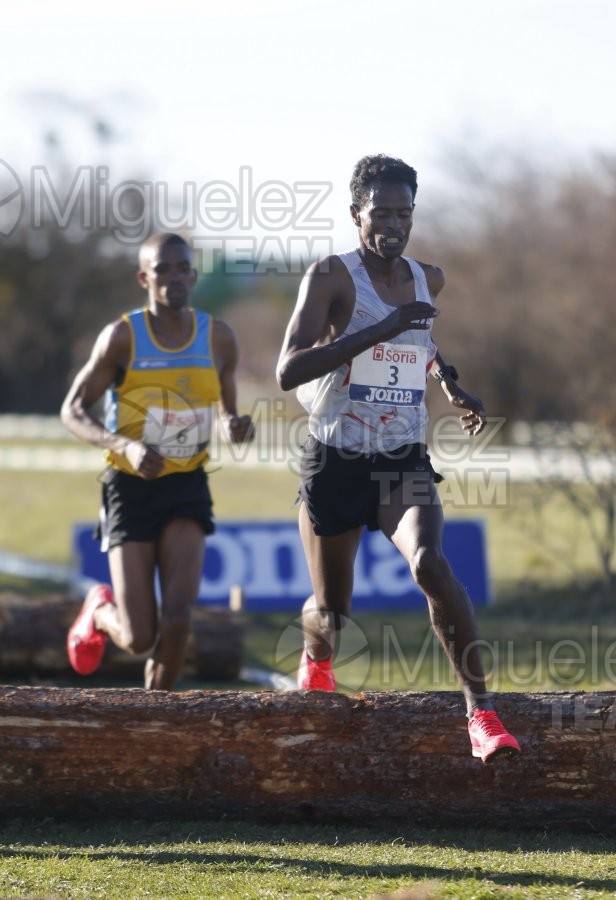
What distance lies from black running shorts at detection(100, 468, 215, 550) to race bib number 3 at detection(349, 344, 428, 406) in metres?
1.46

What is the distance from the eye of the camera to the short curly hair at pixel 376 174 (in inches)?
217

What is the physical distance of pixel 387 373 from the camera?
556cm

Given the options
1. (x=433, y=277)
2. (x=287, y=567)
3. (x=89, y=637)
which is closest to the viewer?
(x=433, y=277)

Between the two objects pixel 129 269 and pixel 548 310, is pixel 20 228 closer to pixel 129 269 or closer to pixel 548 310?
pixel 129 269

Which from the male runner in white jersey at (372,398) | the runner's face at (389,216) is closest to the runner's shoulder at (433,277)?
the male runner in white jersey at (372,398)

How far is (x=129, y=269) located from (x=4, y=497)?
3336 centimetres

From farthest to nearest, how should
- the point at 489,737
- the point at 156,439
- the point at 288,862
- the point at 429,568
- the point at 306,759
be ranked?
the point at 156,439 → the point at 306,759 → the point at 429,568 → the point at 489,737 → the point at 288,862

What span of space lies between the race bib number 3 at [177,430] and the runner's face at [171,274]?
1.73 ft

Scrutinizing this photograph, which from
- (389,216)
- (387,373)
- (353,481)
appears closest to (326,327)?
(387,373)

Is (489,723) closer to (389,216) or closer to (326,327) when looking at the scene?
(326,327)

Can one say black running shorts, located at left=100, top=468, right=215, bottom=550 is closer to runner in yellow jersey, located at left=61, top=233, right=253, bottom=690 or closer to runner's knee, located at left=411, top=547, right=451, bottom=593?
runner in yellow jersey, located at left=61, top=233, right=253, bottom=690

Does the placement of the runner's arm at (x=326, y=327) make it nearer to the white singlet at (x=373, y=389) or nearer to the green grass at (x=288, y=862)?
the white singlet at (x=373, y=389)

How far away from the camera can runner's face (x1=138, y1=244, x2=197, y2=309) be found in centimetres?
673

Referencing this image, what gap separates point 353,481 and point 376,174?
123 cm
